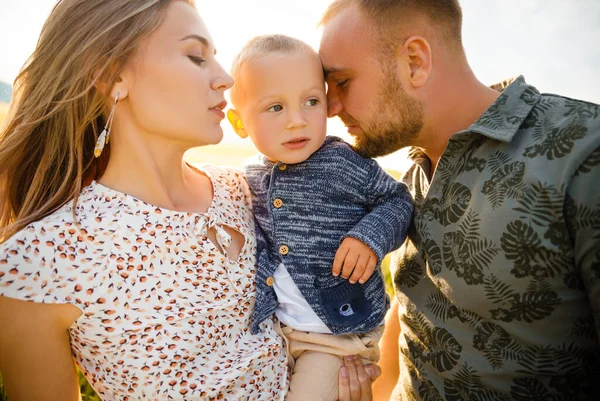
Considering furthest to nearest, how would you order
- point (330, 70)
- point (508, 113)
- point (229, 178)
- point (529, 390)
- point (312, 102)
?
point (229, 178)
point (330, 70)
point (312, 102)
point (508, 113)
point (529, 390)

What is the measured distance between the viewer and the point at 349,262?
2273 millimetres

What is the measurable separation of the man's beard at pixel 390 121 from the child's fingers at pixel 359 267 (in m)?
0.69

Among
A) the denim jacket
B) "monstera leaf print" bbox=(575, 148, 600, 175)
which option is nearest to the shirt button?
the denim jacket

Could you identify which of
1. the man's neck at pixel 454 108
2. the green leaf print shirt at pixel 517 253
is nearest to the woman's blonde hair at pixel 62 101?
the man's neck at pixel 454 108

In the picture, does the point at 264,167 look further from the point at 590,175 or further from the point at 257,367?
the point at 590,175

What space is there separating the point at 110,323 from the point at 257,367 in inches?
29.4

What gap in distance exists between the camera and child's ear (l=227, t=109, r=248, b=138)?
2795 mm

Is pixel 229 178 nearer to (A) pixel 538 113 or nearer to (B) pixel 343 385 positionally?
(B) pixel 343 385

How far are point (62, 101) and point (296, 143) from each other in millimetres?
1178

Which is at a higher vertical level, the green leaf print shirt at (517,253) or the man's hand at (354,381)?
the green leaf print shirt at (517,253)

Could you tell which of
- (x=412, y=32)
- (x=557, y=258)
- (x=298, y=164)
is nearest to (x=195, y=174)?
(x=298, y=164)

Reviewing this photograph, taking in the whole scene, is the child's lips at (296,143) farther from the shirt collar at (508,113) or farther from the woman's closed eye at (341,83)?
the shirt collar at (508,113)

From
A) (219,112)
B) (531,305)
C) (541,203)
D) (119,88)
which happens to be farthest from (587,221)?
(119,88)

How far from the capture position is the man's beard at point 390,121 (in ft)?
8.80
